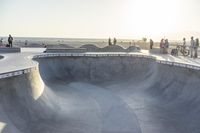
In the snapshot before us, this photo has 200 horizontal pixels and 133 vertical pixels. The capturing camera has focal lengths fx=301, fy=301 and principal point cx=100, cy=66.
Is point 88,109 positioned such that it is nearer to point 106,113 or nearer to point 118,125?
point 106,113

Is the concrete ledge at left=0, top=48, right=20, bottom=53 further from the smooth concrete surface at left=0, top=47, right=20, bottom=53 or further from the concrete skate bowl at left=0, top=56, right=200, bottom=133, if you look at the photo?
the concrete skate bowl at left=0, top=56, right=200, bottom=133

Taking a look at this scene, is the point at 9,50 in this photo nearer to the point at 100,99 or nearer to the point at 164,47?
the point at 164,47

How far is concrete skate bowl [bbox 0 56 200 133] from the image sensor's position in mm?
12539

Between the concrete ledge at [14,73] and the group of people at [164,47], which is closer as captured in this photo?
the concrete ledge at [14,73]

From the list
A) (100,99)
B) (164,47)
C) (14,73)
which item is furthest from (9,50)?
(14,73)

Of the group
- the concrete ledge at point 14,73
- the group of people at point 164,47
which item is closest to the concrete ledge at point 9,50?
the group of people at point 164,47

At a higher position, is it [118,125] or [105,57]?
[105,57]

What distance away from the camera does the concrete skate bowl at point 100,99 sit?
12.5 metres

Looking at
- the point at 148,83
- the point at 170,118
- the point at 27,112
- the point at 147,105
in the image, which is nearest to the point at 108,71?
the point at 148,83

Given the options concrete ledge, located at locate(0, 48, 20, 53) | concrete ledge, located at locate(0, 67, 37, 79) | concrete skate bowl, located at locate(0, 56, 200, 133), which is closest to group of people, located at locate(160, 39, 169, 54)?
concrete skate bowl, located at locate(0, 56, 200, 133)

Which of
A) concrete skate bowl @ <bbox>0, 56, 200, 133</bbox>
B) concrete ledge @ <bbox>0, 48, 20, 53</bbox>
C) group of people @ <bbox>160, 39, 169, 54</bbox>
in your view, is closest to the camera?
concrete skate bowl @ <bbox>0, 56, 200, 133</bbox>

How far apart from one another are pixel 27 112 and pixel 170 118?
677 cm

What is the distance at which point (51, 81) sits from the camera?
21.9 meters

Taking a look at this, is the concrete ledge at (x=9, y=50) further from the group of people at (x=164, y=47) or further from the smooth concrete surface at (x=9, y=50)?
the group of people at (x=164, y=47)
